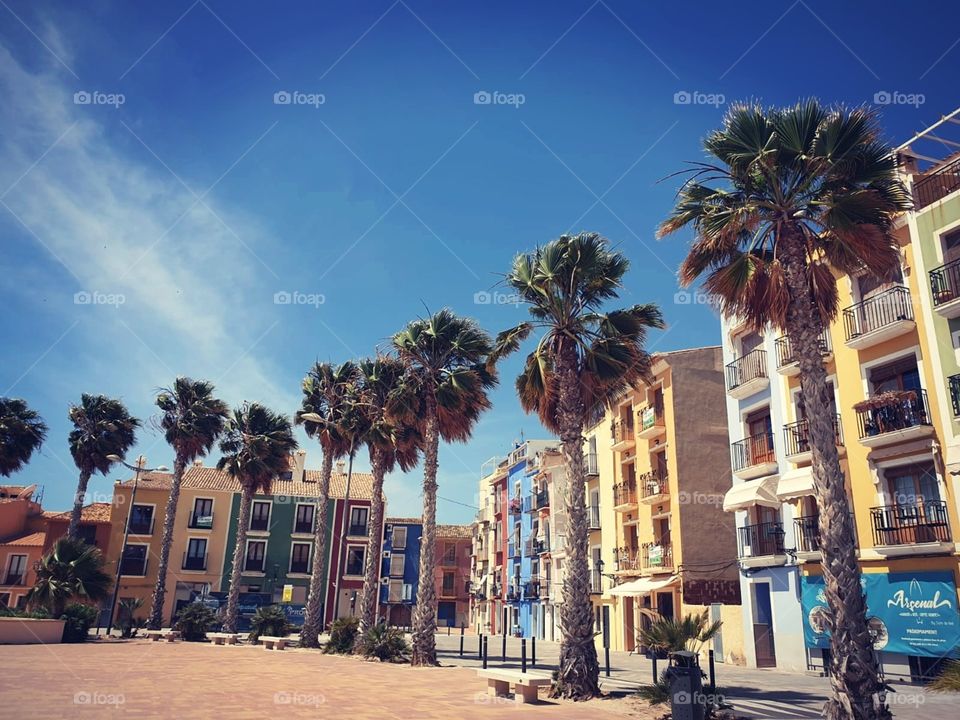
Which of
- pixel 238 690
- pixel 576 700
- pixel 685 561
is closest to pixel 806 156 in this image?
pixel 576 700

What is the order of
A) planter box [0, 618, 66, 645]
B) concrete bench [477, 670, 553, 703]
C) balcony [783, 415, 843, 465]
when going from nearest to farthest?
concrete bench [477, 670, 553, 703]
balcony [783, 415, 843, 465]
planter box [0, 618, 66, 645]

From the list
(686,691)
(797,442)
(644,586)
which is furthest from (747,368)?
(686,691)

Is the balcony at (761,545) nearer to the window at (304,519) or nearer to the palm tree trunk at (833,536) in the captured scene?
the palm tree trunk at (833,536)

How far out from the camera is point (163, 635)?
34656 mm

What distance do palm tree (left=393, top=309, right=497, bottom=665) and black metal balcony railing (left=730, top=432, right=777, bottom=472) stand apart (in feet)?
35.5

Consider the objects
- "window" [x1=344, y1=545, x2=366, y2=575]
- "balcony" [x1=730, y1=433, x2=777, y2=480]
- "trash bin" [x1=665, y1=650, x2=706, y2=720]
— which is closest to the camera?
"trash bin" [x1=665, y1=650, x2=706, y2=720]

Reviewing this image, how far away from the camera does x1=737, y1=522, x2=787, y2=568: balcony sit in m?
25.3

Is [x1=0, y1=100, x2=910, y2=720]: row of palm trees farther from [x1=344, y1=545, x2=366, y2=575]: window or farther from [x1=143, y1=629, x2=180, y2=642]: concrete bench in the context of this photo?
[x1=344, y1=545, x2=366, y2=575]: window

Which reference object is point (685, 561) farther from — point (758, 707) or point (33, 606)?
point (33, 606)

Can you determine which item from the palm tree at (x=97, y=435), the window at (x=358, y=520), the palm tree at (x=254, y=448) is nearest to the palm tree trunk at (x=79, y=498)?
the palm tree at (x=97, y=435)

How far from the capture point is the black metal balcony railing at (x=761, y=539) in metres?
25.5

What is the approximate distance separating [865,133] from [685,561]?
76.3ft

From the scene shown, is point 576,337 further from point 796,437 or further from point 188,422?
point 188,422

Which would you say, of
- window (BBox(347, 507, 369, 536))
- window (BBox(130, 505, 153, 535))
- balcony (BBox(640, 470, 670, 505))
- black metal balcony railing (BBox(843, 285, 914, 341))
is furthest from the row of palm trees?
window (BBox(130, 505, 153, 535))
